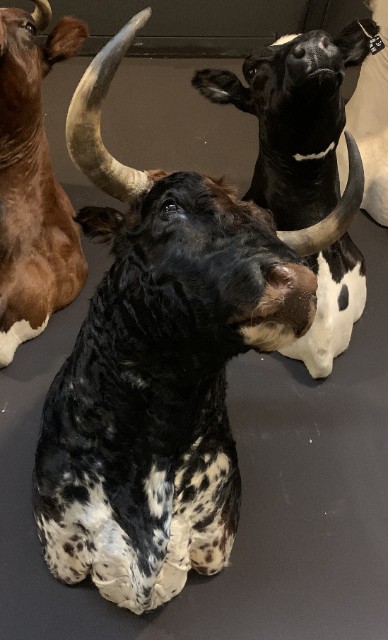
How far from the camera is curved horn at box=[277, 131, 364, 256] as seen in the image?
1.06m

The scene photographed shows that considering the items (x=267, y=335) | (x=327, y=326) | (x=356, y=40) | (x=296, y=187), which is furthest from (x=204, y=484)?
(x=356, y=40)

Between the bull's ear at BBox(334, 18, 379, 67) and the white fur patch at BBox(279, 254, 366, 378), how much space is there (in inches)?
20.5

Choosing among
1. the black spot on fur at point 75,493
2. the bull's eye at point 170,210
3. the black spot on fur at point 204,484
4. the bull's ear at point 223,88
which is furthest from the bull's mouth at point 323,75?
the black spot on fur at point 75,493

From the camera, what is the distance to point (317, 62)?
142 cm

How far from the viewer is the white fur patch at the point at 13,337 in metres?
1.82

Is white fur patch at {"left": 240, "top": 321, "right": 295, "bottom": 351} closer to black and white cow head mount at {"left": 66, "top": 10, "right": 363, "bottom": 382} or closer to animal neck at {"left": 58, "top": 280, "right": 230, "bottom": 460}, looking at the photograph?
black and white cow head mount at {"left": 66, "top": 10, "right": 363, "bottom": 382}

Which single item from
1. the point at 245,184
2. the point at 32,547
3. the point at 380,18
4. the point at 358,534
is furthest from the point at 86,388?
the point at 380,18

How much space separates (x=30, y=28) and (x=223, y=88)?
515 mm

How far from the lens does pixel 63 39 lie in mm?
1753

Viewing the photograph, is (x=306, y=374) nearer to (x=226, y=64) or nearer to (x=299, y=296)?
(x=299, y=296)

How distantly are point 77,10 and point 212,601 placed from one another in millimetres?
2429

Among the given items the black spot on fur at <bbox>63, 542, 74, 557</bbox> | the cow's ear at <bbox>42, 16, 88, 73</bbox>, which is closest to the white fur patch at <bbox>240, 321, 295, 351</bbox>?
the black spot on fur at <bbox>63, 542, 74, 557</bbox>

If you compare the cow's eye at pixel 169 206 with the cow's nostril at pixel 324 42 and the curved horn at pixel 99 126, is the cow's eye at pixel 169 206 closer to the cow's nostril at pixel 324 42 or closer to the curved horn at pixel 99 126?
the curved horn at pixel 99 126

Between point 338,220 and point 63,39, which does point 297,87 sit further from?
point 63,39
